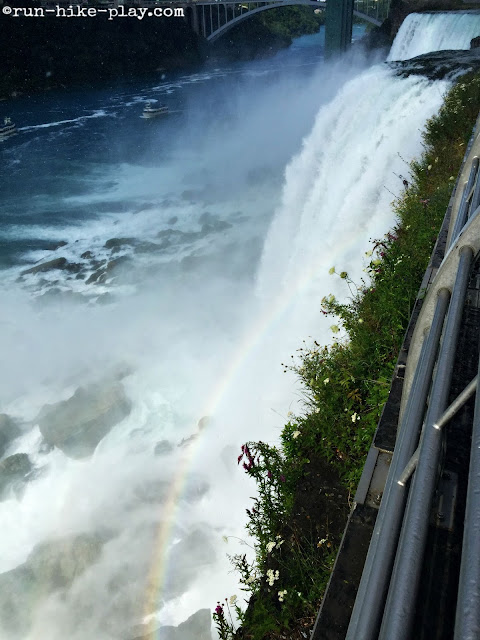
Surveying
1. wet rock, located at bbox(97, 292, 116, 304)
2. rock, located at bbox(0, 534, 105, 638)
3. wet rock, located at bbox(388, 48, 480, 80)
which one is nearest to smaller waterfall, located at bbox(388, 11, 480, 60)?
wet rock, located at bbox(388, 48, 480, 80)

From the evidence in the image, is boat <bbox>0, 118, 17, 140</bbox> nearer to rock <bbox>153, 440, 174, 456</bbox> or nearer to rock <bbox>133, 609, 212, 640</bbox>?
rock <bbox>153, 440, 174, 456</bbox>

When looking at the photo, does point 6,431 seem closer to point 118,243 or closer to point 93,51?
point 118,243

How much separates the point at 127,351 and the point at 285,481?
310 inches

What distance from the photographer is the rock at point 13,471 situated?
7.72m

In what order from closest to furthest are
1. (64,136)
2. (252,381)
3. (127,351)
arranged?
(252,381) → (127,351) → (64,136)

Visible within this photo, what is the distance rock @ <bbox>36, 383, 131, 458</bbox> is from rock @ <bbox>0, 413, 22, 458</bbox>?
44cm

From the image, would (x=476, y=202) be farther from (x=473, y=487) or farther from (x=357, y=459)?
(x=473, y=487)

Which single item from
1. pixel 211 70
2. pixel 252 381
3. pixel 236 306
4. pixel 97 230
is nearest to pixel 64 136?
pixel 97 230

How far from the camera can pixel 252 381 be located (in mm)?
8070

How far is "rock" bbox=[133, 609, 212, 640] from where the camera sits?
208 inches

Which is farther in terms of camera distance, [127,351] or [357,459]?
[127,351]

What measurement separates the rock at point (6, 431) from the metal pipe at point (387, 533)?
862cm

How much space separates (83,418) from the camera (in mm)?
8773

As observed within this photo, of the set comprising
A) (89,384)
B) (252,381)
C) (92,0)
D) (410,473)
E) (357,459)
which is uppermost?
(92,0)
